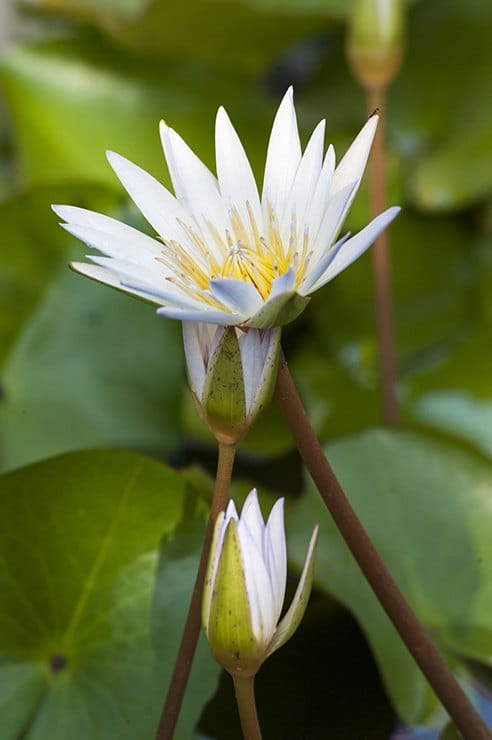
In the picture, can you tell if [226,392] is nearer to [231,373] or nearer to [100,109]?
[231,373]

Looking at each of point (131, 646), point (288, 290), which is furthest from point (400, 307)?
point (288, 290)

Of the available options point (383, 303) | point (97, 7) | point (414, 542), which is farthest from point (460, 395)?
point (97, 7)

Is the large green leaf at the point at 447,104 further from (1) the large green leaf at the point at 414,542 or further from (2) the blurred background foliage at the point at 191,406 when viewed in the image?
(1) the large green leaf at the point at 414,542

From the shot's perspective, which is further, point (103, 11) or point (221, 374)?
point (103, 11)

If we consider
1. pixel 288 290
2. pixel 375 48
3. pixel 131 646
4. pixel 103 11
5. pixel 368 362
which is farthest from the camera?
pixel 103 11

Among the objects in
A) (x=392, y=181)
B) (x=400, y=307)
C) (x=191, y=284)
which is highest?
(x=392, y=181)

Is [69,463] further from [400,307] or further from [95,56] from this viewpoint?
[95,56]

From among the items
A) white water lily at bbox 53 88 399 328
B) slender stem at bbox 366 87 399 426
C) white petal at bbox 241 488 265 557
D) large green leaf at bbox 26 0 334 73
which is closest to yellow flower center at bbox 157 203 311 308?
white water lily at bbox 53 88 399 328
